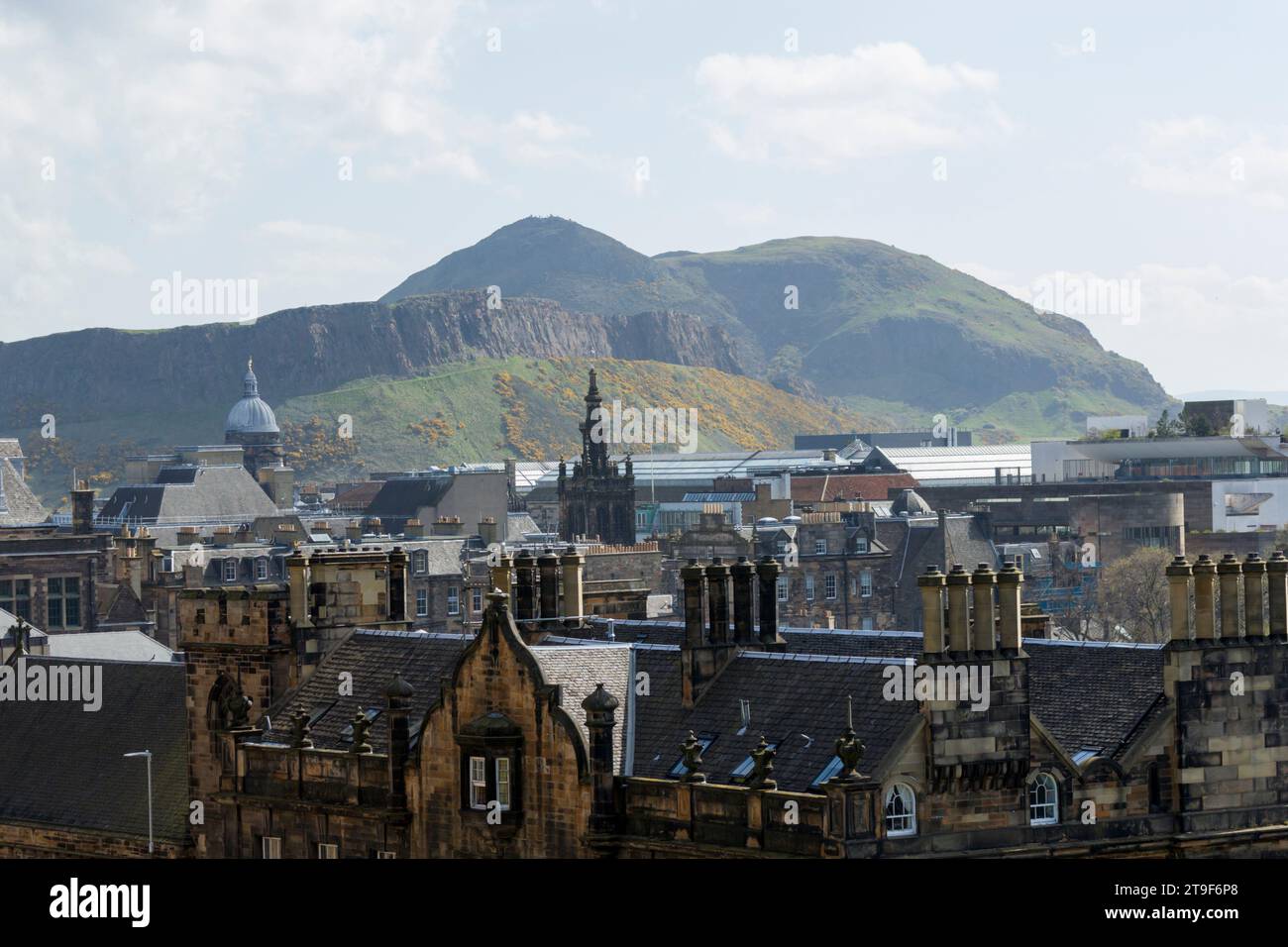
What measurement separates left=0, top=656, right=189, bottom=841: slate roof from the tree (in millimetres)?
61315

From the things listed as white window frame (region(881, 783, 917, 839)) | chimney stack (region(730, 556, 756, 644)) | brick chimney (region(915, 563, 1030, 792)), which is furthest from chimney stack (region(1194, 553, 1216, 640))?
chimney stack (region(730, 556, 756, 644))

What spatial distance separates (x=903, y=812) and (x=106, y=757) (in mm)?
28722

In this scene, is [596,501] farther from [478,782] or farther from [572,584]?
[478,782]

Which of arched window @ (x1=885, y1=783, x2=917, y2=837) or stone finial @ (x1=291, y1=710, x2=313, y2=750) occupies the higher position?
stone finial @ (x1=291, y1=710, x2=313, y2=750)

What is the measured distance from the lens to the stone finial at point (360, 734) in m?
55.5

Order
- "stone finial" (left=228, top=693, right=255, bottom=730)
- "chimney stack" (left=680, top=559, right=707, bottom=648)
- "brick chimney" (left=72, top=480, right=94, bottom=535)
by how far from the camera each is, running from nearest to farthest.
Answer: "chimney stack" (left=680, top=559, right=707, bottom=648)
"stone finial" (left=228, top=693, right=255, bottom=730)
"brick chimney" (left=72, top=480, right=94, bottom=535)

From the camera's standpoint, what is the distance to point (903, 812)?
4622cm

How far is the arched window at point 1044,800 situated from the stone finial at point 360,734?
14832 millimetres

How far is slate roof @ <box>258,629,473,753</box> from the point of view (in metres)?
57.2

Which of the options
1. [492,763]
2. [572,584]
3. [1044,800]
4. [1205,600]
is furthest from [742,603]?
[1205,600]

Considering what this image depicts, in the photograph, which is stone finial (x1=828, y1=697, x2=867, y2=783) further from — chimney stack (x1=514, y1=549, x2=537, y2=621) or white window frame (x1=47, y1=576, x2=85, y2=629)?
white window frame (x1=47, y1=576, x2=85, y2=629)
